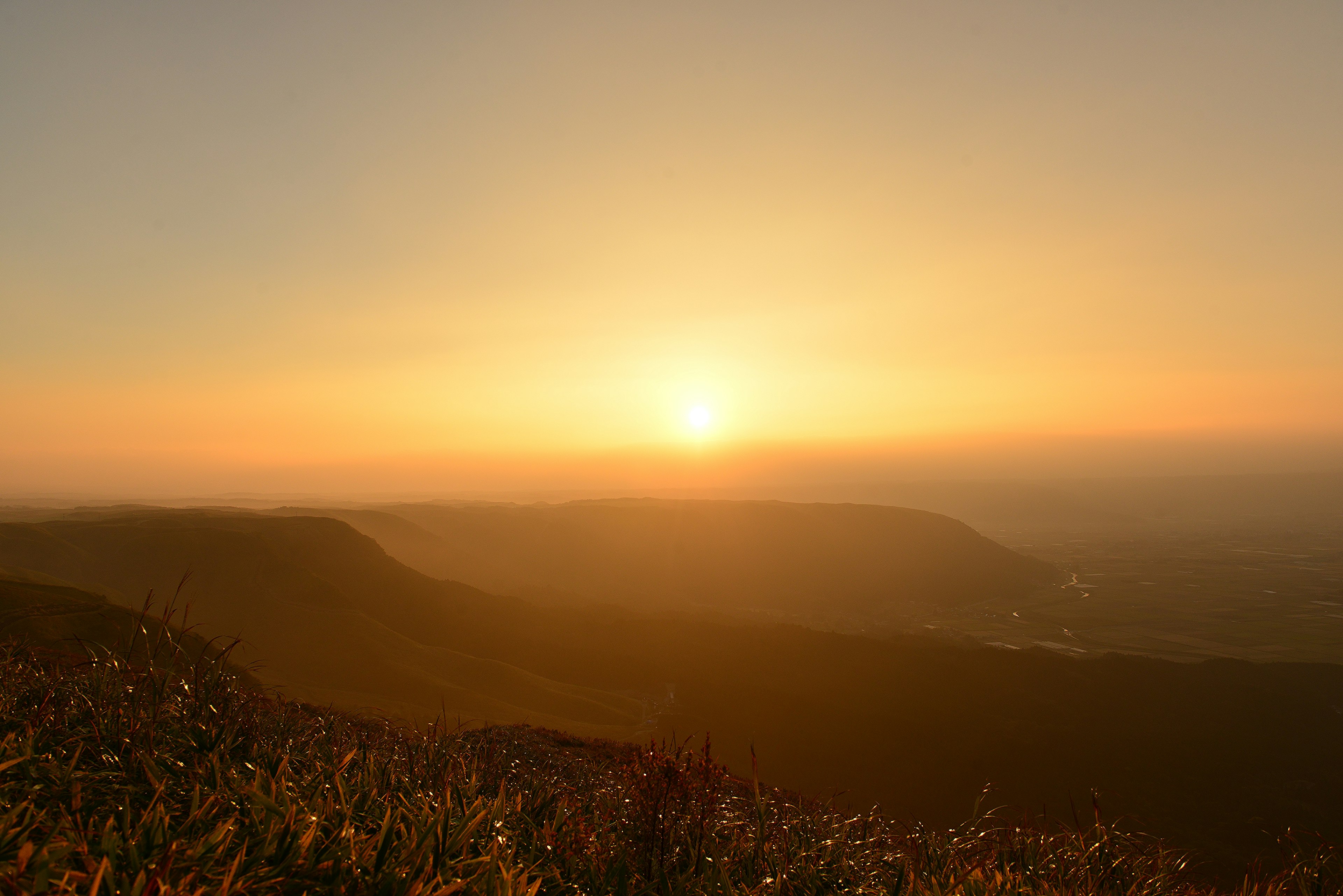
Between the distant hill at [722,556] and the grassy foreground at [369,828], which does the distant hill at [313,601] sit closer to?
the grassy foreground at [369,828]

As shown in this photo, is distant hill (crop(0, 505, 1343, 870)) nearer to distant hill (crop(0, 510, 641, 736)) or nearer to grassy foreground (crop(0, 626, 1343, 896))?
distant hill (crop(0, 510, 641, 736))

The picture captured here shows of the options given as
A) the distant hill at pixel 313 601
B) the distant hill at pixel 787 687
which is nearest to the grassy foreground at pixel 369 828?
the distant hill at pixel 313 601

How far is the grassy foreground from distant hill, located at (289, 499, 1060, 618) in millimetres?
73471

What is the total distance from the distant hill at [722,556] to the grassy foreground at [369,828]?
73.5 m

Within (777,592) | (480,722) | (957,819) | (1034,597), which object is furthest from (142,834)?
(1034,597)

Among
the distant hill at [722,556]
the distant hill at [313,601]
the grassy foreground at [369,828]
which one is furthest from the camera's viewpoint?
the distant hill at [722,556]

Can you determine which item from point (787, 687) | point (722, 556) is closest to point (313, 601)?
point (787, 687)

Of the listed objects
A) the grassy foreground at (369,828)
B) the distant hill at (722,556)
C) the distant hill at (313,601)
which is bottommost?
the distant hill at (722,556)

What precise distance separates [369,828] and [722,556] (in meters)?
104

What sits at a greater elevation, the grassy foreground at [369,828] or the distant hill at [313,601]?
the grassy foreground at [369,828]

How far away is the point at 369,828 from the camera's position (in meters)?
5.68

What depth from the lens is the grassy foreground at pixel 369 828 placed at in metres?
3.96

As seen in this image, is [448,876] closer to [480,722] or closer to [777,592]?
[480,722]

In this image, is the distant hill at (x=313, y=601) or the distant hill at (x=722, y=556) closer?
the distant hill at (x=313, y=601)
